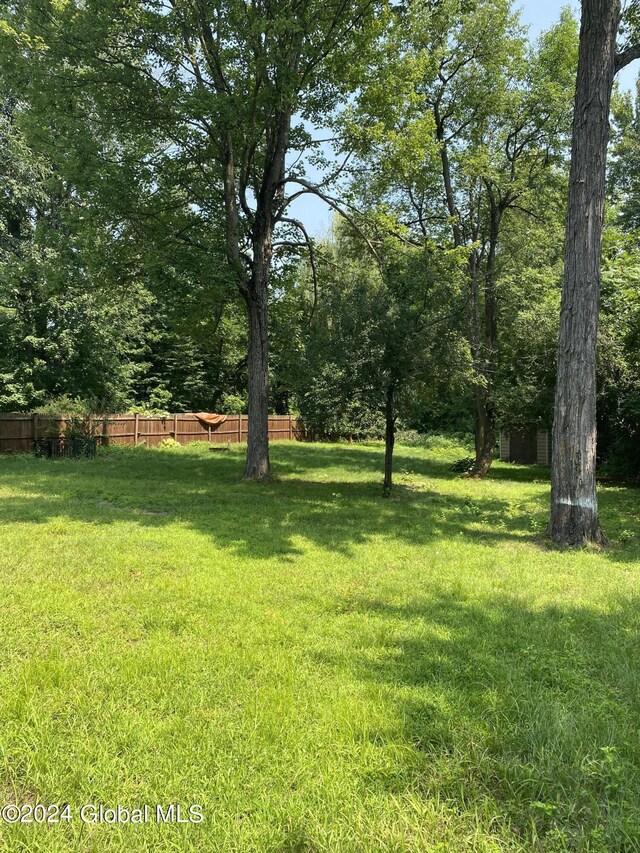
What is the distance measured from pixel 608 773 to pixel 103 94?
41.0 ft

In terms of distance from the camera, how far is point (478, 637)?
3.63 m

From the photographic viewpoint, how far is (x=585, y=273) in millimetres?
6637

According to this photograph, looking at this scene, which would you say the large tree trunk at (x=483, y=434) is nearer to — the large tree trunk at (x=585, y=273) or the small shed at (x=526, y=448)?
the small shed at (x=526, y=448)

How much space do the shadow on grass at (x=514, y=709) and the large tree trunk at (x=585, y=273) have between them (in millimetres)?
2616

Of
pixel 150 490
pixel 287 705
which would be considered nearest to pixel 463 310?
pixel 150 490

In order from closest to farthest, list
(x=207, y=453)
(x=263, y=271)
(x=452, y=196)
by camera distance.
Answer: (x=263, y=271)
(x=452, y=196)
(x=207, y=453)

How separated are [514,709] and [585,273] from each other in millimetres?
5737

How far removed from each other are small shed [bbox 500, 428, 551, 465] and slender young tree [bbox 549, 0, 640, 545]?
13938 mm

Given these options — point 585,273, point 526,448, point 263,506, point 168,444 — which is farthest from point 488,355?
point 168,444

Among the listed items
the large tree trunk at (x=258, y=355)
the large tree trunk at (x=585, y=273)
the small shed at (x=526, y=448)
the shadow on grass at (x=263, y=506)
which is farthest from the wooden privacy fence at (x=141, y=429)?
the large tree trunk at (x=585, y=273)

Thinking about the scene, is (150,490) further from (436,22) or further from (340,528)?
(436,22)

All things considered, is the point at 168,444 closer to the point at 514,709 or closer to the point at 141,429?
the point at 141,429

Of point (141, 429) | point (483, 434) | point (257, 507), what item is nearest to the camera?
point (257, 507)

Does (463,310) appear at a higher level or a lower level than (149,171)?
lower
